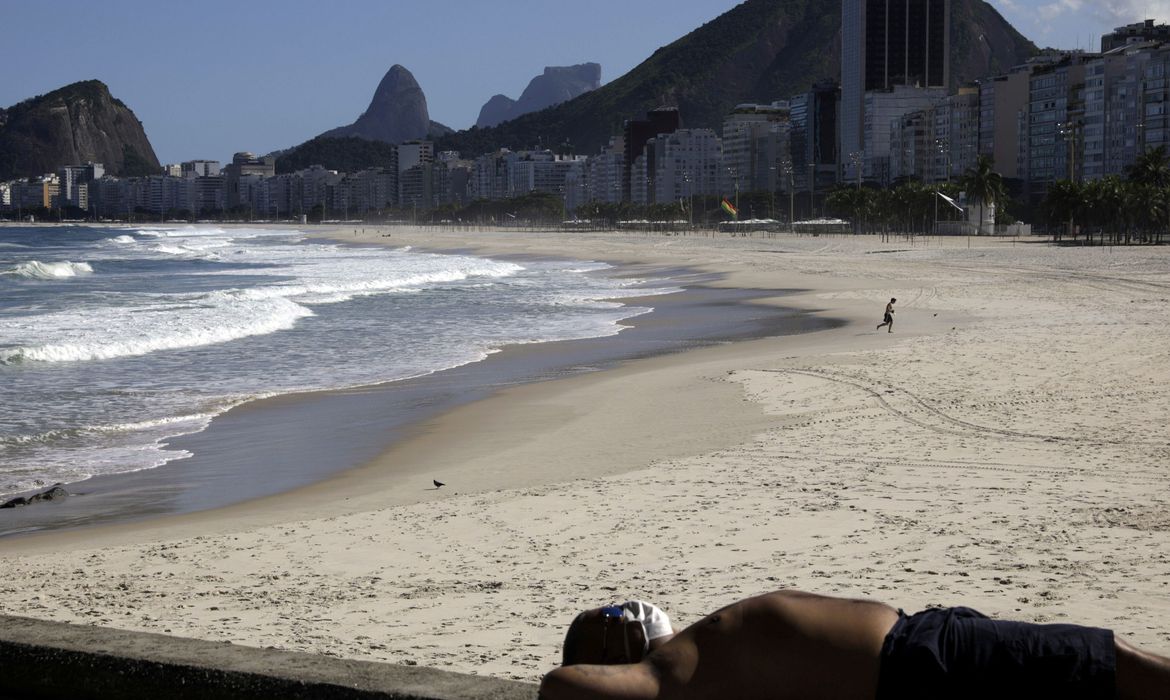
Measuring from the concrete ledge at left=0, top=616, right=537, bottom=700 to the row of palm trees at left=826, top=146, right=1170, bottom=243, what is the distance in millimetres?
73768

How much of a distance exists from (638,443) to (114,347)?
1332 cm

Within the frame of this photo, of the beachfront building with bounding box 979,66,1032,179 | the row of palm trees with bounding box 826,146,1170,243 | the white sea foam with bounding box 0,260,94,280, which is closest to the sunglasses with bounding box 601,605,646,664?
the white sea foam with bounding box 0,260,94,280

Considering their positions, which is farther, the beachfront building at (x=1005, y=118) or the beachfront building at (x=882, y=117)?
the beachfront building at (x=882, y=117)

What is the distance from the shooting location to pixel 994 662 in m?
2.23

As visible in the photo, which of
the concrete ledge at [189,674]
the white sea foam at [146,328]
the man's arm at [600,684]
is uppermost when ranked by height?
the man's arm at [600,684]

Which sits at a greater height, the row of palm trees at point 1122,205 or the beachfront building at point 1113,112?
the beachfront building at point 1113,112

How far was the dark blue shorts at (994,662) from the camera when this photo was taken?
220 centimetres

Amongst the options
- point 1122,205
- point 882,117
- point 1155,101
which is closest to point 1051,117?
point 1155,101

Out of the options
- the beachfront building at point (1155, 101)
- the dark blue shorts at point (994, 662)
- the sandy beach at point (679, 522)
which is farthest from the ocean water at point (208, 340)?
the beachfront building at point (1155, 101)

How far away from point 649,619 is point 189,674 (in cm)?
100

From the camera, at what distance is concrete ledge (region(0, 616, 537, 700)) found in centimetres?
260

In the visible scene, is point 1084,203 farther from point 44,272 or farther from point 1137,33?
point 1137,33

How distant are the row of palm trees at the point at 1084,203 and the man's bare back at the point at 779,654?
7380 cm

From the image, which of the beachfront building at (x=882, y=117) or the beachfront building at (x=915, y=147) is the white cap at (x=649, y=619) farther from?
the beachfront building at (x=882, y=117)
